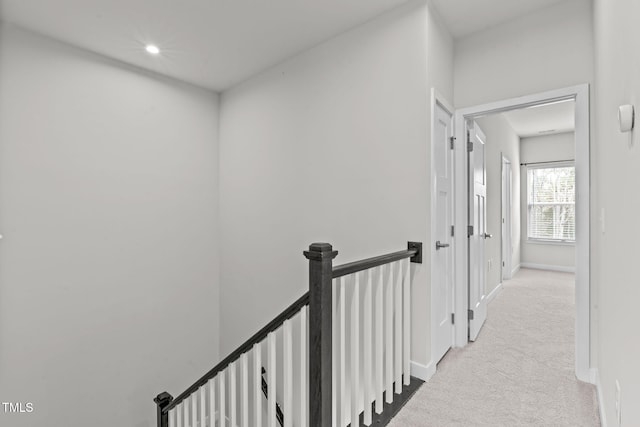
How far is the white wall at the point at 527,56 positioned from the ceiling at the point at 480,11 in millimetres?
62

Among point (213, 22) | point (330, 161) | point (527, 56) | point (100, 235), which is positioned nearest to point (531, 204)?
point (527, 56)

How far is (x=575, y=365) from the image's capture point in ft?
7.55

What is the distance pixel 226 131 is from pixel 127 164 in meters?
1.18

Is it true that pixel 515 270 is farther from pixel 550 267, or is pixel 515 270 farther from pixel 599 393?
pixel 599 393

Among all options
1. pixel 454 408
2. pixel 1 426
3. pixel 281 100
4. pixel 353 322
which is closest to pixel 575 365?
pixel 454 408

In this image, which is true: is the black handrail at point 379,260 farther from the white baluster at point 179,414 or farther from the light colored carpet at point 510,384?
the white baluster at point 179,414

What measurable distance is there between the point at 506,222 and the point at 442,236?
3.99m

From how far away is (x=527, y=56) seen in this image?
242cm

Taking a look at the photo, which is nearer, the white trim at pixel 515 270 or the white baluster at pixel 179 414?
the white baluster at pixel 179 414

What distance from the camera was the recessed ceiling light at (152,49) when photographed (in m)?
2.95

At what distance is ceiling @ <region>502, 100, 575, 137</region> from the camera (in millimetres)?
4695

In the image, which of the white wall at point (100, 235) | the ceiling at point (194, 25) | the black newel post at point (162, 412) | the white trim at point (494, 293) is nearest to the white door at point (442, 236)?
the ceiling at point (194, 25)

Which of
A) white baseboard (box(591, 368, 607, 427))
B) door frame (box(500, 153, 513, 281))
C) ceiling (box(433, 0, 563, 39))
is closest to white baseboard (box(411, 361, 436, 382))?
white baseboard (box(591, 368, 607, 427))

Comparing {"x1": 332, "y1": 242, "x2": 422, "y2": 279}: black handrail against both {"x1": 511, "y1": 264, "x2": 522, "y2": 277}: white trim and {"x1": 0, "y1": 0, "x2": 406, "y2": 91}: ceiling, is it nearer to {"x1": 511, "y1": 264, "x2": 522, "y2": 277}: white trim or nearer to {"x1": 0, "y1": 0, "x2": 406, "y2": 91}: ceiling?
{"x1": 0, "y1": 0, "x2": 406, "y2": 91}: ceiling
